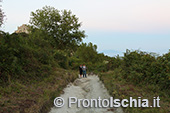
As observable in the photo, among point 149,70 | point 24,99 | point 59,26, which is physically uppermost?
point 59,26

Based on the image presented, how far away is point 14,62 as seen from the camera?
11.2m

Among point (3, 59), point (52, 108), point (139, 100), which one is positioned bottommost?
point (52, 108)

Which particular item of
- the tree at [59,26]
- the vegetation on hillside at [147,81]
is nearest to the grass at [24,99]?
the vegetation on hillside at [147,81]

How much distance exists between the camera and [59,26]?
3631cm

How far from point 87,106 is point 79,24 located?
99.0 ft

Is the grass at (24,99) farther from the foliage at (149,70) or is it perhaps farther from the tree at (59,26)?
the tree at (59,26)

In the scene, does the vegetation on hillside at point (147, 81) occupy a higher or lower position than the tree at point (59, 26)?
lower

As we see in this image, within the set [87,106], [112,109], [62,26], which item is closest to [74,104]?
[87,106]

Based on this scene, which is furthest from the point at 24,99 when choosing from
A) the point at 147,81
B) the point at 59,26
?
the point at 59,26

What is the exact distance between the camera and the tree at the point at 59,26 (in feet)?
118

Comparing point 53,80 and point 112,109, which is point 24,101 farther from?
point 53,80

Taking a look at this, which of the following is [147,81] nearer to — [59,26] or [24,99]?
[24,99]

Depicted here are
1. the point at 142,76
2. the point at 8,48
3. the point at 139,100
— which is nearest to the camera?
the point at 139,100

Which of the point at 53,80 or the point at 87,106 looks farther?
the point at 53,80
